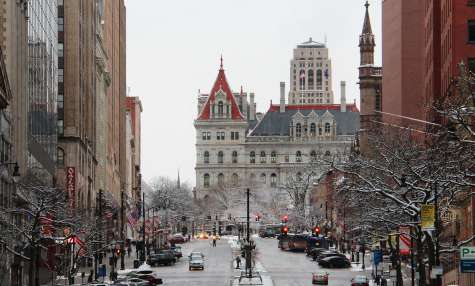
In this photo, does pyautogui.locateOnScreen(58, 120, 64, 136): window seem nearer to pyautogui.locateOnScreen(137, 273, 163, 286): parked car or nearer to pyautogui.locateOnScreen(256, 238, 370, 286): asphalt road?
pyautogui.locateOnScreen(256, 238, 370, 286): asphalt road

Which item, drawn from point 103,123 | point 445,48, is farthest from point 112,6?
point 445,48

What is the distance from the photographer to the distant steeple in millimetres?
185000

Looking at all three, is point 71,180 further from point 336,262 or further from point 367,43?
point 367,43

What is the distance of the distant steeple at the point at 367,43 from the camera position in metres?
185

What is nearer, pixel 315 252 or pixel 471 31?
pixel 471 31

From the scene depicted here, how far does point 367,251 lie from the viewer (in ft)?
476

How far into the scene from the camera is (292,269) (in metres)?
115

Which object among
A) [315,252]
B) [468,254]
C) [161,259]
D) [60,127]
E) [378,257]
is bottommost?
[161,259]

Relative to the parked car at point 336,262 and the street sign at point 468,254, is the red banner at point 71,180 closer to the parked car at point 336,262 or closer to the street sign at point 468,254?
the parked car at point 336,262

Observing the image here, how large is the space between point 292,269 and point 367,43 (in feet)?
249

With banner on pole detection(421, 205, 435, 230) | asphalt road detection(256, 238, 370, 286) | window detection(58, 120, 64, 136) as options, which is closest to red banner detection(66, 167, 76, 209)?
window detection(58, 120, 64, 136)

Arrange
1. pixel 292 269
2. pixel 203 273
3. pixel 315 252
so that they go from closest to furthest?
pixel 203 273 → pixel 292 269 → pixel 315 252

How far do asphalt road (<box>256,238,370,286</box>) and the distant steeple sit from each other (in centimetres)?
4034

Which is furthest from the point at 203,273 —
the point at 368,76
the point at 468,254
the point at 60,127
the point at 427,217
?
the point at 368,76
